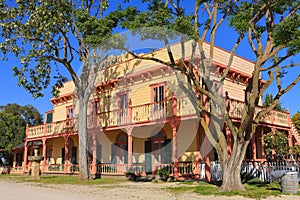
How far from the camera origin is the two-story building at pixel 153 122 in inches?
713

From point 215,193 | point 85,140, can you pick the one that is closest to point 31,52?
point 85,140

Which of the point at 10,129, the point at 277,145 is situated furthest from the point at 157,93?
the point at 10,129

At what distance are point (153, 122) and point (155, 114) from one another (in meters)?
0.71

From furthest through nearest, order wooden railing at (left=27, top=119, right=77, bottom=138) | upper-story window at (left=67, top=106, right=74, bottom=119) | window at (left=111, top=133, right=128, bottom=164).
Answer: upper-story window at (left=67, top=106, right=74, bottom=119) < wooden railing at (left=27, top=119, right=77, bottom=138) < window at (left=111, top=133, right=128, bottom=164)

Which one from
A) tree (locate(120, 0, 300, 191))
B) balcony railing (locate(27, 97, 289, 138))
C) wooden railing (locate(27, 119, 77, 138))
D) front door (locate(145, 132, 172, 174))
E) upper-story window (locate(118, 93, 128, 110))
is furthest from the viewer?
wooden railing (locate(27, 119, 77, 138))

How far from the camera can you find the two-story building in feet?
59.4

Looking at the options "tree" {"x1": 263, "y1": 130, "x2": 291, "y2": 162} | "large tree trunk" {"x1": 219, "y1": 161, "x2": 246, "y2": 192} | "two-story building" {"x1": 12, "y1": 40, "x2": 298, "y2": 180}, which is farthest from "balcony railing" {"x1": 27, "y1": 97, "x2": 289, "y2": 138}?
"large tree trunk" {"x1": 219, "y1": 161, "x2": 246, "y2": 192}

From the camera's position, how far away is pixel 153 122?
61.0ft

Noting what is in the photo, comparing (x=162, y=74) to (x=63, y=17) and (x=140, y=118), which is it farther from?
(x=63, y=17)

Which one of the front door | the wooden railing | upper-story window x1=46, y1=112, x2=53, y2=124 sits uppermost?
upper-story window x1=46, y1=112, x2=53, y2=124

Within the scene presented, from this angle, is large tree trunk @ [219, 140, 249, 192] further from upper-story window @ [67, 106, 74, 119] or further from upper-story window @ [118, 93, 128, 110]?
upper-story window @ [67, 106, 74, 119]

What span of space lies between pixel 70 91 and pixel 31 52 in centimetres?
926

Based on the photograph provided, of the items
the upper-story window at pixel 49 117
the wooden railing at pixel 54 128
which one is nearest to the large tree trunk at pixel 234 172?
the wooden railing at pixel 54 128

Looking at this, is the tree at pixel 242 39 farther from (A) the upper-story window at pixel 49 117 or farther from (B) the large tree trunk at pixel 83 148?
(A) the upper-story window at pixel 49 117
